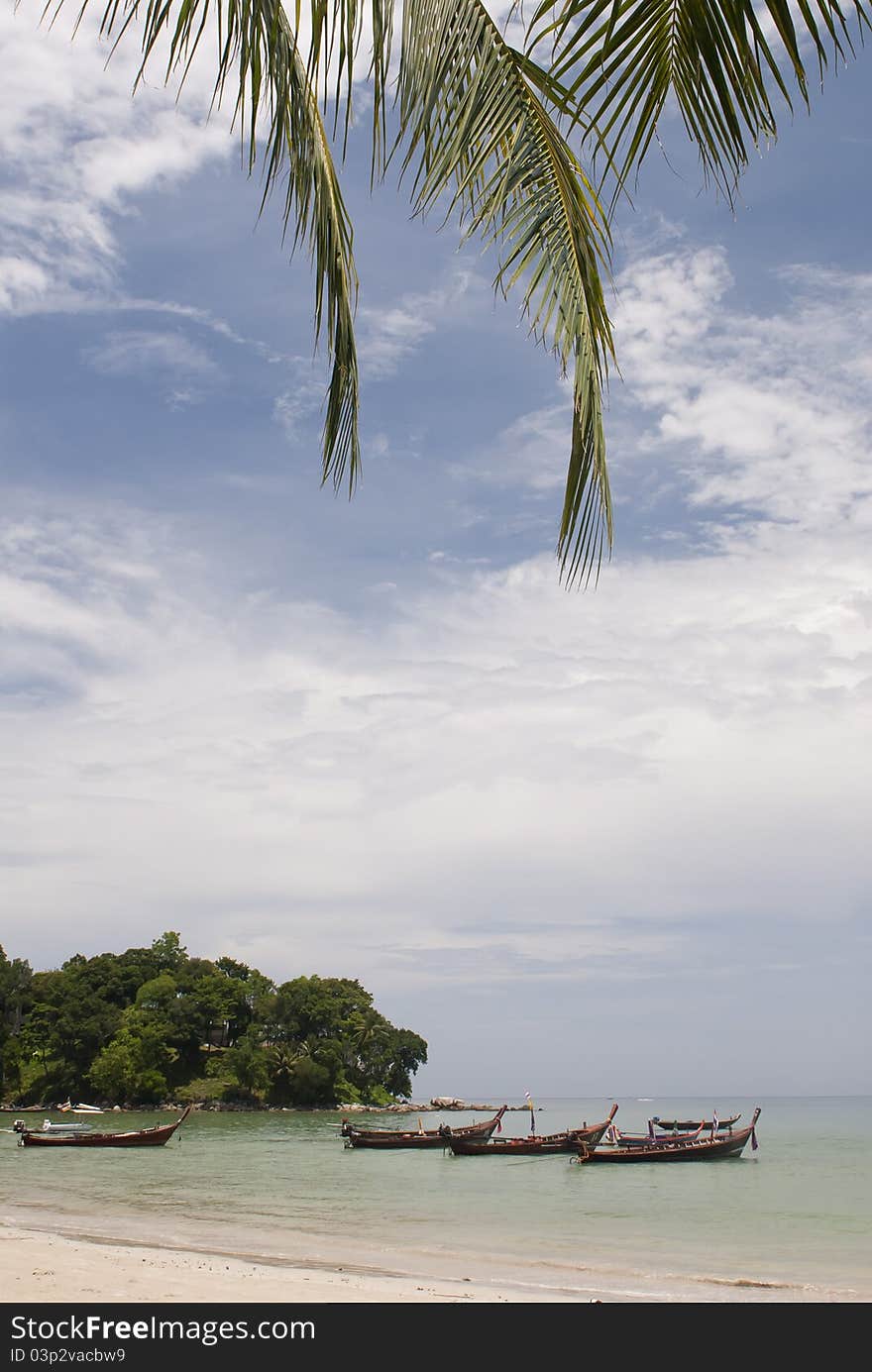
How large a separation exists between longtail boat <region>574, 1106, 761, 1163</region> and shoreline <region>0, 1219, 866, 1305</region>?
17444 millimetres

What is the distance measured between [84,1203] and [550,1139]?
18.3 m

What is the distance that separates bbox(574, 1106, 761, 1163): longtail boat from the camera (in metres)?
32.2

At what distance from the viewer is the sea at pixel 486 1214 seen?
14766mm

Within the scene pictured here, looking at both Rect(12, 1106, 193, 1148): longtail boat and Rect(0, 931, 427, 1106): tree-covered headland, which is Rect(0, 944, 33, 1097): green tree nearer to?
Rect(0, 931, 427, 1106): tree-covered headland

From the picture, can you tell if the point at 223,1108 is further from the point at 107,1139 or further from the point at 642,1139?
the point at 642,1139

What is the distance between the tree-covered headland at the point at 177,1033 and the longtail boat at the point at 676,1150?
28.6 m

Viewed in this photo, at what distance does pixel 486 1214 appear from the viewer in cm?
2312

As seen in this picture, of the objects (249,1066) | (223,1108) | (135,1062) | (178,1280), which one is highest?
(178,1280)

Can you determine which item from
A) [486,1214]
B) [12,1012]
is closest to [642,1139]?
[486,1214]

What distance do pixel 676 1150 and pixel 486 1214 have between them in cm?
1281

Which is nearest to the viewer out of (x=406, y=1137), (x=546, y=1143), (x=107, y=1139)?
(x=107, y=1139)

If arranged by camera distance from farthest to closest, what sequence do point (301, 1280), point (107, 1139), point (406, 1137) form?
1. point (406, 1137)
2. point (107, 1139)
3. point (301, 1280)

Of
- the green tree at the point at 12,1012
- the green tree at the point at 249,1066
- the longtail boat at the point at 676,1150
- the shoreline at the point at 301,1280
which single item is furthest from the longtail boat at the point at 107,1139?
the green tree at the point at 12,1012

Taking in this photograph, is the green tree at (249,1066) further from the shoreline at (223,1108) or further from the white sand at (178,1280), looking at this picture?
the white sand at (178,1280)
